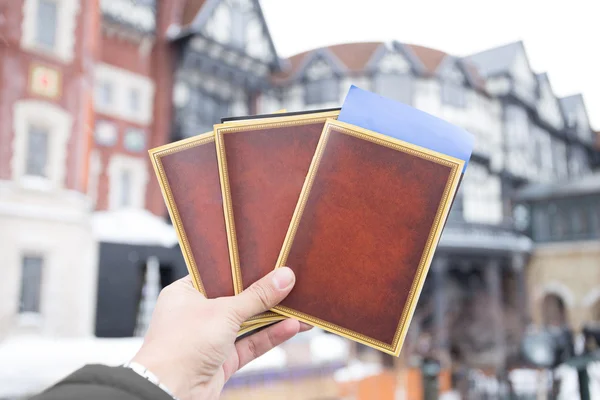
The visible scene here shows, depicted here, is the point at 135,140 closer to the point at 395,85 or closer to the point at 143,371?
the point at 395,85

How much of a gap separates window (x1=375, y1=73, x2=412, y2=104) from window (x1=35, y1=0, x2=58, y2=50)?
9.05 meters

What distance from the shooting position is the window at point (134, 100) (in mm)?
9656

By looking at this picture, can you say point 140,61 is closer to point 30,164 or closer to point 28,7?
point 28,7

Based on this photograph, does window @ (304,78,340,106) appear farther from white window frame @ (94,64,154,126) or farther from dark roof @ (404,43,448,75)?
white window frame @ (94,64,154,126)

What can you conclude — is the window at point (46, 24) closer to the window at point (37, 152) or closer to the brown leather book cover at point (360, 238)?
the window at point (37, 152)

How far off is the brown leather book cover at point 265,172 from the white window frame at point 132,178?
26.8 ft

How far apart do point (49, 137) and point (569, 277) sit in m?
15.5

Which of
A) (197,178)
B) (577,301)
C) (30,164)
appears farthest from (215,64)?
(577,301)

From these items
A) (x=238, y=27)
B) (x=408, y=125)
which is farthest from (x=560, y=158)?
(x=408, y=125)

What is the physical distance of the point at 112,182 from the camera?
900 cm

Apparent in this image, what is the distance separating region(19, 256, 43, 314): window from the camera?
6833 mm

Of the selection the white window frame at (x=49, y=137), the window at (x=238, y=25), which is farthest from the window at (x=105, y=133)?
the window at (x=238, y=25)

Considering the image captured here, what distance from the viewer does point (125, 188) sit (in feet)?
30.6

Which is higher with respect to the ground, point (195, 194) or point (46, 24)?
point (46, 24)
